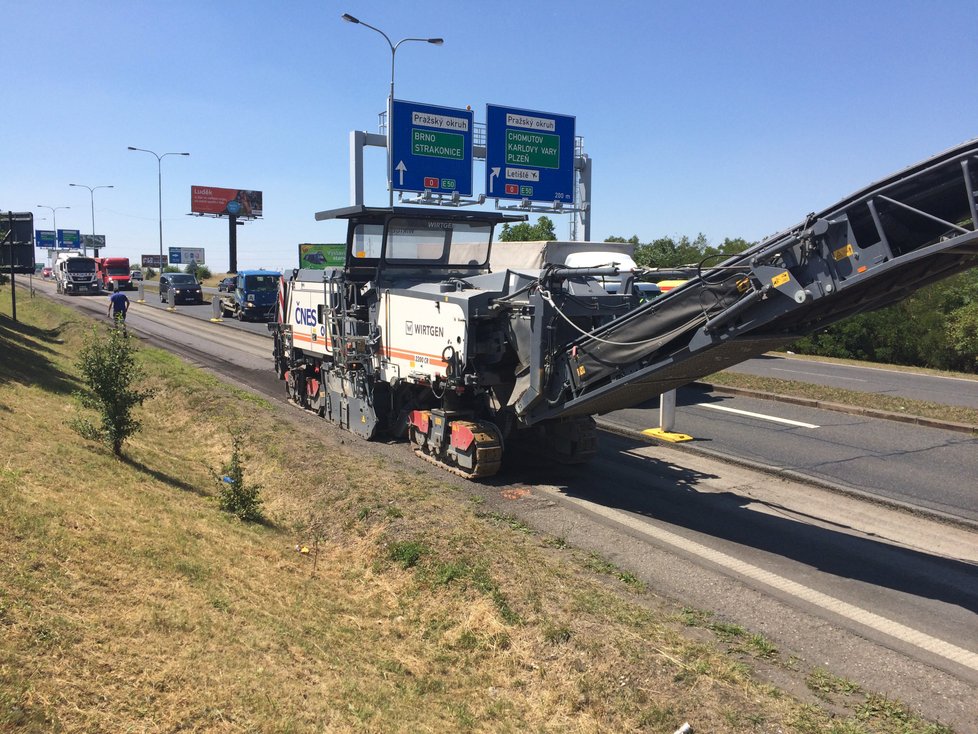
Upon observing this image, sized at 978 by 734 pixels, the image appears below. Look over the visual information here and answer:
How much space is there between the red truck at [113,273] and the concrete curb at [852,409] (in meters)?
54.1

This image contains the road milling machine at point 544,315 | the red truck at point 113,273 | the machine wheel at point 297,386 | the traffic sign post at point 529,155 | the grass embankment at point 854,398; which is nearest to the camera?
the road milling machine at point 544,315

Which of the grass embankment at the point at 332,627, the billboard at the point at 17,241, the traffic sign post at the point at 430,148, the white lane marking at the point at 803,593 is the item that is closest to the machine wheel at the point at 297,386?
the grass embankment at the point at 332,627

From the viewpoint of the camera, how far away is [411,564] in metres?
6.83

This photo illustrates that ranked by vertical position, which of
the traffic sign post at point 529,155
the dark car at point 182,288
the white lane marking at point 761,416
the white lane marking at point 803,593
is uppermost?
the traffic sign post at point 529,155

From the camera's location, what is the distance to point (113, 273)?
192 feet

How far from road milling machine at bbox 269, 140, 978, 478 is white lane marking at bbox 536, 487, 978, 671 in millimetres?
1409

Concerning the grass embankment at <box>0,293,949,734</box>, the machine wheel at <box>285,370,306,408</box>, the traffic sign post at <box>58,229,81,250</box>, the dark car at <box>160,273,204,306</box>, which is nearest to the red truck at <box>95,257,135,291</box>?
the dark car at <box>160,273,204,306</box>

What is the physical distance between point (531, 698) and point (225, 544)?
330cm

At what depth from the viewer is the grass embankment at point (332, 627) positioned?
4129 millimetres

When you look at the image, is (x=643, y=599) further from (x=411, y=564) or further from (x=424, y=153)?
(x=424, y=153)

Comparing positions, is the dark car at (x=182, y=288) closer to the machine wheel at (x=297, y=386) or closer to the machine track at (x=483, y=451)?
the machine wheel at (x=297, y=386)

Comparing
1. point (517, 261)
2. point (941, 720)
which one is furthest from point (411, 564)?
point (517, 261)

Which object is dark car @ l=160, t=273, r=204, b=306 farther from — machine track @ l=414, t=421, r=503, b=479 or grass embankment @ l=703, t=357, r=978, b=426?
machine track @ l=414, t=421, r=503, b=479

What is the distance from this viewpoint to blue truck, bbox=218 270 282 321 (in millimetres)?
35062
